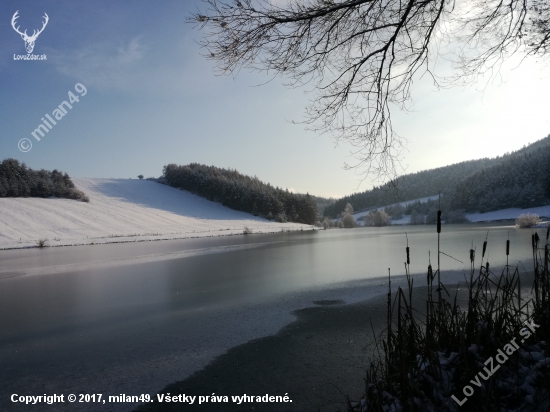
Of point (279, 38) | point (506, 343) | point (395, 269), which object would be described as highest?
point (279, 38)

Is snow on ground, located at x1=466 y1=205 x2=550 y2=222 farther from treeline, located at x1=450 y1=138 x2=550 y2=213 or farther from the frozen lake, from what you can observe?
the frozen lake

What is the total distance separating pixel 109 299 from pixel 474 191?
218 feet

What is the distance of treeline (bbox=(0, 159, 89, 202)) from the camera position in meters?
44.7

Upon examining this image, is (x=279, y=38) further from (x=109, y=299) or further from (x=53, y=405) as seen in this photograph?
(x=109, y=299)

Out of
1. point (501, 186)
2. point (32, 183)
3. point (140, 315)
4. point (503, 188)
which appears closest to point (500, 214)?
point (503, 188)

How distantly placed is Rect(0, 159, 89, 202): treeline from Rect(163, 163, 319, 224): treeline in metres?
25.5

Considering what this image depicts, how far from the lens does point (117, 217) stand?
4578 cm

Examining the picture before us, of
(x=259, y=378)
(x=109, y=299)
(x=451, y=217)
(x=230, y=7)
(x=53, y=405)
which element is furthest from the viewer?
(x=451, y=217)

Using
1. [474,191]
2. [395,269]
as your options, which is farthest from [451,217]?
[395,269]

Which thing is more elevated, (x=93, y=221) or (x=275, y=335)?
(x=93, y=221)

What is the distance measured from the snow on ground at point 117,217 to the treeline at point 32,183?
209 centimetres

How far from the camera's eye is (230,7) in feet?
10.00

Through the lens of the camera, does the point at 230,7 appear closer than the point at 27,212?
Yes

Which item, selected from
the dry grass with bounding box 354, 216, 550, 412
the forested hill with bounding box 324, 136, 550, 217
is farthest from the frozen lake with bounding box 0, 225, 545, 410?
the forested hill with bounding box 324, 136, 550, 217
